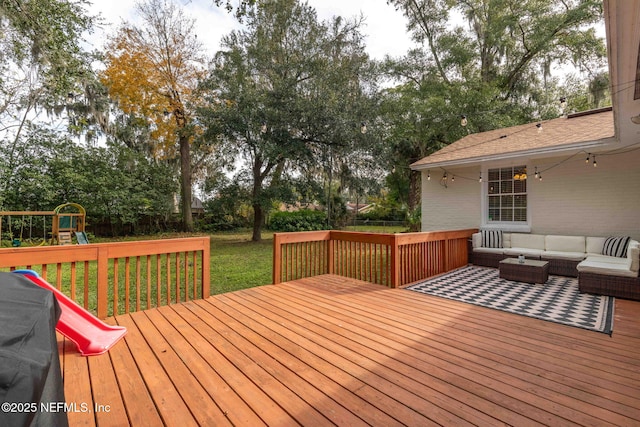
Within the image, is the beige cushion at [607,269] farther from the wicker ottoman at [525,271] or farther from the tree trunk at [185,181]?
the tree trunk at [185,181]

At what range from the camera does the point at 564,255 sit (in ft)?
18.2

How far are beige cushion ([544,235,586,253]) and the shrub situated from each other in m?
9.71

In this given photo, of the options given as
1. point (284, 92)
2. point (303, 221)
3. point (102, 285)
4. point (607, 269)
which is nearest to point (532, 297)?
point (607, 269)

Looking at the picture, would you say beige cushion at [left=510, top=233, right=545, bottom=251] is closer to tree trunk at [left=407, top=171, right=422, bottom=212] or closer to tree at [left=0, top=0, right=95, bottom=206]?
tree trunk at [left=407, top=171, right=422, bottom=212]

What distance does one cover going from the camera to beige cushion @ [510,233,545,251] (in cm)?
627

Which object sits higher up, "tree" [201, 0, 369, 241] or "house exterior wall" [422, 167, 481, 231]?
"tree" [201, 0, 369, 241]

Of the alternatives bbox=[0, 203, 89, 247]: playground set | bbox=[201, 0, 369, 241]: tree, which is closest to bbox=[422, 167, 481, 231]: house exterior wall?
bbox=[201, 0, 369, 241]: tree

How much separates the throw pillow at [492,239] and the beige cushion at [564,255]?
2.89 feet

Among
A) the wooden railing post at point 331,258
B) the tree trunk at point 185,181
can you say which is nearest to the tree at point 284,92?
the tree trunk at point 185,181

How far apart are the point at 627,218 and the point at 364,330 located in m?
6.27

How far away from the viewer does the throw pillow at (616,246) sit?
523 centimetres

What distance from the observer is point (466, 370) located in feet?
7.03

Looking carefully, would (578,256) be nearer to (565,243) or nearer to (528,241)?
(565,243)

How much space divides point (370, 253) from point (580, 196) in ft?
16.0
